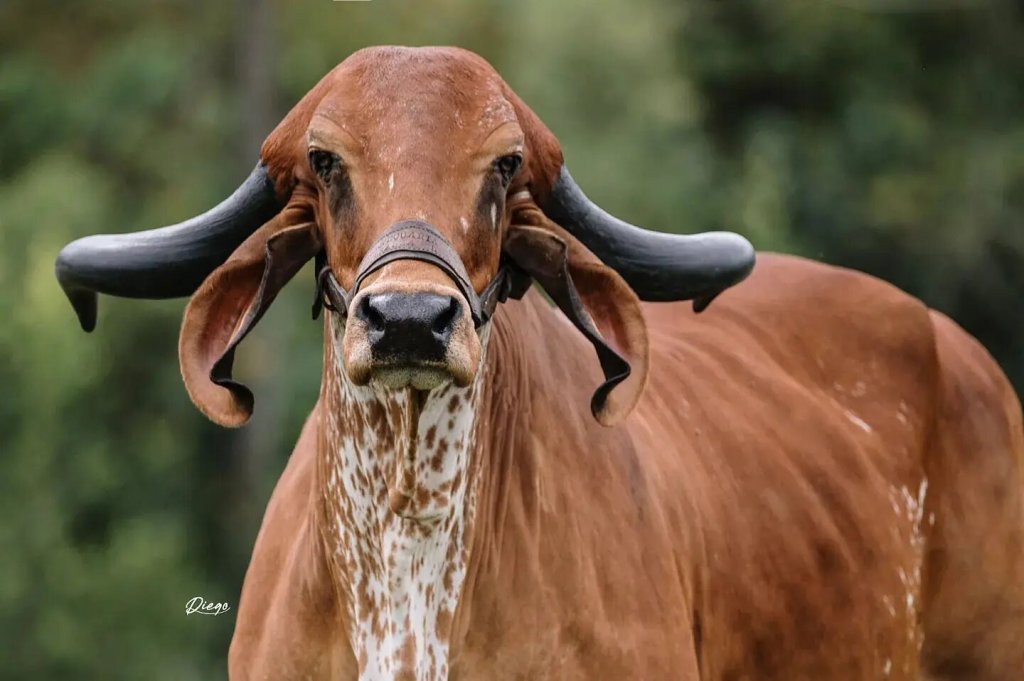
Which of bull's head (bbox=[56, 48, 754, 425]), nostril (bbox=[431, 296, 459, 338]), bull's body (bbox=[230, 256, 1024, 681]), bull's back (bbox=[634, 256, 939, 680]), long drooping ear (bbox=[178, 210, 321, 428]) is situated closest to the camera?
nostril (bbox=[431, 296, 459, 338])

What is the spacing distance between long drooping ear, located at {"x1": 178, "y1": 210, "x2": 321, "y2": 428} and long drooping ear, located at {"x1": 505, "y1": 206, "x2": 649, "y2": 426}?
53cm

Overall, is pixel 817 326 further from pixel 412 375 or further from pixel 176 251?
pixel 412 375

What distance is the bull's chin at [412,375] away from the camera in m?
4.53

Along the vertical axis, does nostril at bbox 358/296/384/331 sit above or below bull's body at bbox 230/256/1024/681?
above

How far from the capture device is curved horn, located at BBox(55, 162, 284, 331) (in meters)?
5.30

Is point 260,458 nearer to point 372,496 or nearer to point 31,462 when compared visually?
point 31,462

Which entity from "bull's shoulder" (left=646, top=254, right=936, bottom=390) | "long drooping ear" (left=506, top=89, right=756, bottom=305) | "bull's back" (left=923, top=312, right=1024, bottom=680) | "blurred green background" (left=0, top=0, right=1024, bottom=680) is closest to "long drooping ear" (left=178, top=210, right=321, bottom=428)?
"long drooping ear" (left=506, top=89, right=756, bottom=305)

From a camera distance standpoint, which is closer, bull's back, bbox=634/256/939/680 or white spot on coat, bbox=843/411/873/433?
bull's back, bbox=634/256/939/680

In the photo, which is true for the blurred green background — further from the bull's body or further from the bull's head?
the bull's head

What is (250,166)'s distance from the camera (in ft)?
86.6

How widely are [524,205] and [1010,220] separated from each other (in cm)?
2025

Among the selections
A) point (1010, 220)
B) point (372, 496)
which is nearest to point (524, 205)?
point (372, 496)

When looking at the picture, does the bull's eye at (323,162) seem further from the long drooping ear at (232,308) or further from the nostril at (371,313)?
the nostril at (371,313)

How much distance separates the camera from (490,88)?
5.03m
